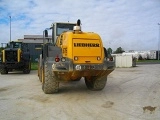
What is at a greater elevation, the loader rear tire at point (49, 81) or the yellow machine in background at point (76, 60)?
the yellow machine in background at point (76, 60)

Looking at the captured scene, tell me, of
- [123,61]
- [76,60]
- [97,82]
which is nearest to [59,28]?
[97,82]

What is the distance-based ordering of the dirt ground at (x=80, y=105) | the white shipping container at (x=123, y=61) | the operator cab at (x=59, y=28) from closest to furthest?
the dirt ground at (x=80, y=105), the operator cab at (x=59, y=28), the white shipping container at (x=123, y=61)

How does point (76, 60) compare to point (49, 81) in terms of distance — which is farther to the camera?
point (49, 81)

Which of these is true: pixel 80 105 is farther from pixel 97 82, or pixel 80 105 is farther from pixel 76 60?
pixel 97 82

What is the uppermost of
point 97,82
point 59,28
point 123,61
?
point 59,28

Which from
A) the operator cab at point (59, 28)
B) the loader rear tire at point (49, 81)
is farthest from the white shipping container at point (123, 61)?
the loader rear tire at point (49, 81)

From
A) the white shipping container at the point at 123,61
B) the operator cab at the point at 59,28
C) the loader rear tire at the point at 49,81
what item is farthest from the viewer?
the white shipping container at the point at 123,61

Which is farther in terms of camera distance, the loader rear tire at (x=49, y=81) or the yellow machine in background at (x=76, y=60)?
the loader rear tire at (x=49, y=81)

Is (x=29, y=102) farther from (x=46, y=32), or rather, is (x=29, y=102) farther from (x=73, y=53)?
(x=46, y=32)

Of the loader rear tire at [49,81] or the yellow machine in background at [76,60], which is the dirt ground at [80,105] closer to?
the loader rear tire at [49,81]

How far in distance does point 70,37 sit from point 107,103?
8.79 ft

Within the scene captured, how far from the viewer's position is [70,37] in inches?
348

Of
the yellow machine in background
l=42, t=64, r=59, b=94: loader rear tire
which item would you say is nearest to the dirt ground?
l=42, t=64, r=59, b=94: loader rear tire

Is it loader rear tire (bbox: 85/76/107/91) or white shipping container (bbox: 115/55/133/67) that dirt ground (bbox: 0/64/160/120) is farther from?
white shipping container (bbox: 115/55/133/67)
